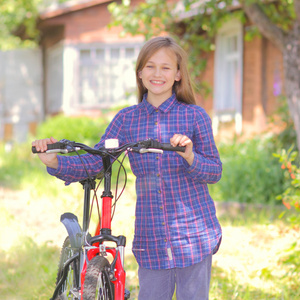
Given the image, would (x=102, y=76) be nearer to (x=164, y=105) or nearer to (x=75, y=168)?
(x=164, y=105)

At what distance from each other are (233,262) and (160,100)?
2.77 meters

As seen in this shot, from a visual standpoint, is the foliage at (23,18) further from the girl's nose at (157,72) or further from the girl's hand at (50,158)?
the girl's hand at (50,158)

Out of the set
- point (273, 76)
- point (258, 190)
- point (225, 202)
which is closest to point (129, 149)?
point (225, 202)

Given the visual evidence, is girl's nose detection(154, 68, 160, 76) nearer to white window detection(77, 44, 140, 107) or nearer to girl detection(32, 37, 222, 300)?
girl detection(32, 37, 222, 300)

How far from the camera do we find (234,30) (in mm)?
12672

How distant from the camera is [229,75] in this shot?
13.2m

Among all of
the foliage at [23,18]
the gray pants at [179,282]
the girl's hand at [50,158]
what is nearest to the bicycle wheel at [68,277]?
the gray pants at [179,282]

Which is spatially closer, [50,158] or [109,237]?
[109,237]

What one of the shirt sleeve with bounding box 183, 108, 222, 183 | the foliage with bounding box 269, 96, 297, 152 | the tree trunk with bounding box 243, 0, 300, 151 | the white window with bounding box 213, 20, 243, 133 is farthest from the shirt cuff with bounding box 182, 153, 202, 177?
the white window with bounding box 213, 20, 243, 133

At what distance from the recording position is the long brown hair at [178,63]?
3.01 m

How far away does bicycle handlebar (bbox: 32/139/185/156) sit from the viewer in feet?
8.10

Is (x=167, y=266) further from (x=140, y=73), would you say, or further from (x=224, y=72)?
(x=224, y=72)

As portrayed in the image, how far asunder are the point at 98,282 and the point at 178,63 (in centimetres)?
125

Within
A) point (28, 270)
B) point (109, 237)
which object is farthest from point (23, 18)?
point (109, 237)
